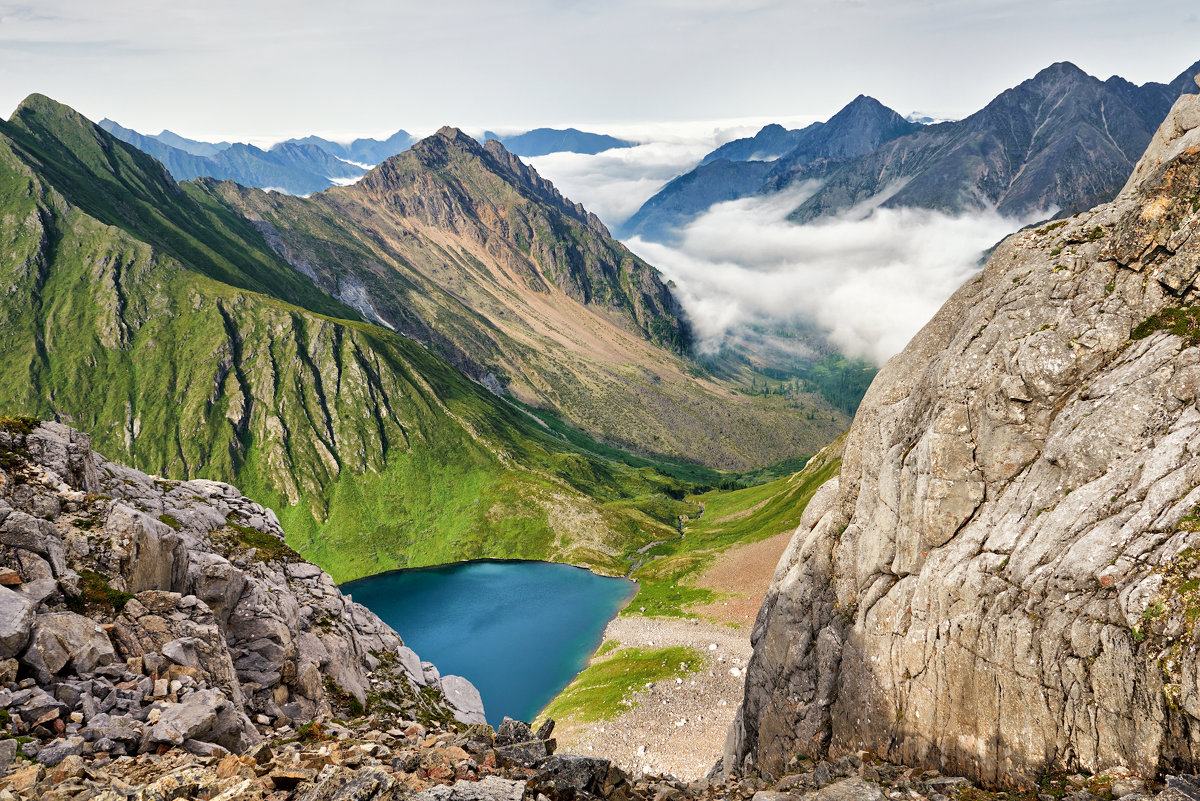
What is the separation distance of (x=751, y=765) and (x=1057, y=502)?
90.7 feet

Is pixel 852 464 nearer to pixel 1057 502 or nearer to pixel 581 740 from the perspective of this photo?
pixel 1057 502

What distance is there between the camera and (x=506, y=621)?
154m

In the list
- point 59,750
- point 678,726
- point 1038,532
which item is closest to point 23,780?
point 59,750

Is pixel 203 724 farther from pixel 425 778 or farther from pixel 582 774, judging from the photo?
pixel 582 774

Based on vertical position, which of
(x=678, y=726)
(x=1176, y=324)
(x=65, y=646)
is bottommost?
(x=678, y=726)

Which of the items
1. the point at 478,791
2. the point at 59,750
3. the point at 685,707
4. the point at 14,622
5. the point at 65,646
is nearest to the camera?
the point at 59,750

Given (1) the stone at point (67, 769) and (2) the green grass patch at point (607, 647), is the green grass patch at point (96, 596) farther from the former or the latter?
(2) the green grass patch at point (607, 647)

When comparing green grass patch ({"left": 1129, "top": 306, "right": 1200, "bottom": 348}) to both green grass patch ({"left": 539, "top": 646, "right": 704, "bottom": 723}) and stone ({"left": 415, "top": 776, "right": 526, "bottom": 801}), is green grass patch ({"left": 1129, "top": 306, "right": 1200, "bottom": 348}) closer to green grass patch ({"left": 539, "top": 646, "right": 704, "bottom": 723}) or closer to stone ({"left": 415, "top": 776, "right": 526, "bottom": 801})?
stone ({"left": 415, "top": 776, "right": 526, "bottom": 801})

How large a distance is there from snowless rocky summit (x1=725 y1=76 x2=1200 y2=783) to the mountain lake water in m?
84.6

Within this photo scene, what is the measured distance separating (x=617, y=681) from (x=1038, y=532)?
86713 millimetres

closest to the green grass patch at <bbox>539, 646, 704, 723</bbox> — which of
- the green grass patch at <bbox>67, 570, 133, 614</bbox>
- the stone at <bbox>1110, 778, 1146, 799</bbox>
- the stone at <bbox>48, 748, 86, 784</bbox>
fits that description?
the stone at <bbox>1110, 778, 1146, 799</bbox>

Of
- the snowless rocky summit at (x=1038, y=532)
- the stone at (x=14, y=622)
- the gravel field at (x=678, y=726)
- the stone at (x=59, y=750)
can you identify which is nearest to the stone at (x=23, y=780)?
the stone at (x=59, y=750)

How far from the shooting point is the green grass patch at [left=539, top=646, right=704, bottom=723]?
87.2m

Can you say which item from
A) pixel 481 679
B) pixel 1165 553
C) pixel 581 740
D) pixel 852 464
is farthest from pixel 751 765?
pixel 481 679
